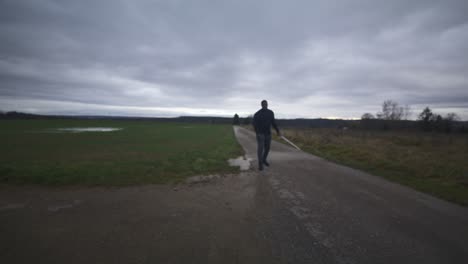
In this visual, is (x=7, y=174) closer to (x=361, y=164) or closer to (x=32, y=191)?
(x=32, y=191)

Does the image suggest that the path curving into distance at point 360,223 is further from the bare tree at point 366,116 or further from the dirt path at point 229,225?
the bare tree at point 366,116

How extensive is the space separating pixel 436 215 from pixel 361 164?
A: 4.50 metres

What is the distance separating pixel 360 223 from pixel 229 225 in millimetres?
2072

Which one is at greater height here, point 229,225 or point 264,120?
point 264,120

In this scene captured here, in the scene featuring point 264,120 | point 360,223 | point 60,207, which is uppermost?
point 264,120

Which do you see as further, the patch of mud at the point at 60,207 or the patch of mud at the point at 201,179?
the patch of mud at the point at 201,179

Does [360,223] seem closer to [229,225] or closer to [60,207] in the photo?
[229,225]

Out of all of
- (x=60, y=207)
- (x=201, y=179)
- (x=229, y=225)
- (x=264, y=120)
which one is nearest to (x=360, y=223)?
(x=229, y=225)

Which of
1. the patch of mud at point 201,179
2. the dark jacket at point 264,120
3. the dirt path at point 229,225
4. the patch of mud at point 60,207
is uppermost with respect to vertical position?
the dark jacket at point 264,120

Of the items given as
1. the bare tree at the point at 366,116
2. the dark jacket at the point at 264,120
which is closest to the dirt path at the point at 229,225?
the dark jacket at the point at 264,120

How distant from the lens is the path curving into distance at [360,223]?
212 cm

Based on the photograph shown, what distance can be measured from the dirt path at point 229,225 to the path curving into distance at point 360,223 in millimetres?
16

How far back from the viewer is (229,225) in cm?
274

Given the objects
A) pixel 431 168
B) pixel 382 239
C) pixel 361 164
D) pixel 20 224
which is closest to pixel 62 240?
pixel 20 224
